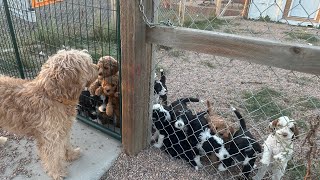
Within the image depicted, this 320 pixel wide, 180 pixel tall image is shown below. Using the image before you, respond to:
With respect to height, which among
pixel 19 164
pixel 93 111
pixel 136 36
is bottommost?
pixel 19 164

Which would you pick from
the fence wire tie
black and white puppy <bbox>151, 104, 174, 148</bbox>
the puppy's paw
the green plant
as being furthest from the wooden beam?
the green plant

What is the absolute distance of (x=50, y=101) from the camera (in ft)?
8.55

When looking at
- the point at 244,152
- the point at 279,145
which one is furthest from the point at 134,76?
the point at 279,145

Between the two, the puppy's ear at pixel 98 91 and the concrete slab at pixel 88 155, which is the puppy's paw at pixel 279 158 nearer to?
the concrete slab at pixel 88 155

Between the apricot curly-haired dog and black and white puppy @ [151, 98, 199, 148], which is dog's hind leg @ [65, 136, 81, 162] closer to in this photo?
the apricot curly-haired dog

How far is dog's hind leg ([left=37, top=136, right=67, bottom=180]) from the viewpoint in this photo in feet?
8.97

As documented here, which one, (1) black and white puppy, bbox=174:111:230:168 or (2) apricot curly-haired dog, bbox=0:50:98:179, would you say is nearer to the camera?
(2) apricot curly-haired dog, bbox=0:50:98:179

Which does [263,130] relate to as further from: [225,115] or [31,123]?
[31,123]

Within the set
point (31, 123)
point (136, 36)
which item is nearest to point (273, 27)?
point (136, 36)

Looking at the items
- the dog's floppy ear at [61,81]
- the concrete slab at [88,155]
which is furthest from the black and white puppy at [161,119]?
the dog's floppy ear at [61,81]

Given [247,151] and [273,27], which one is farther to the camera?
[273,27]

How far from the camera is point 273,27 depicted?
289 inches

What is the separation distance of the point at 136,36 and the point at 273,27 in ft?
20.1

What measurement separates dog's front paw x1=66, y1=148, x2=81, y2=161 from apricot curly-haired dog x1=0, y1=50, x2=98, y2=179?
23cm
